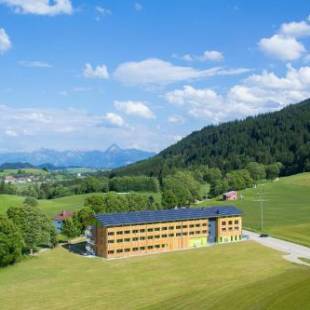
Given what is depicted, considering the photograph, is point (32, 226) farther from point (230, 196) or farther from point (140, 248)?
point (230, 196)

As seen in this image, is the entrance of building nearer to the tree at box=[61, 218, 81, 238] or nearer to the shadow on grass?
the shadow on grass

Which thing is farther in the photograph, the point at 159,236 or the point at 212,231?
the point at 212,231

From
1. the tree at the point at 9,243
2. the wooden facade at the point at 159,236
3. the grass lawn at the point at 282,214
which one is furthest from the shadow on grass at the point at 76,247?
the grass lawn at the point at 282,214

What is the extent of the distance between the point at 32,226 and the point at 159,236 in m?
25.9

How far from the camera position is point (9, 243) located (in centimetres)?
9331

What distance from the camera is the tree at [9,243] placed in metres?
92.3

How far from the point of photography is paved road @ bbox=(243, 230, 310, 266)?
92.8 m

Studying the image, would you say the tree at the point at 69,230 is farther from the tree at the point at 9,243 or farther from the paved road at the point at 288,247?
the paved road at the point at 288,247

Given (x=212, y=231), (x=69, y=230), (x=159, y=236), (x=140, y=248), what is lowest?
(x=140, y=248)

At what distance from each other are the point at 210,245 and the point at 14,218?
135ft

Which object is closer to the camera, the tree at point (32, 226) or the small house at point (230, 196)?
the tree at point (32, 226)

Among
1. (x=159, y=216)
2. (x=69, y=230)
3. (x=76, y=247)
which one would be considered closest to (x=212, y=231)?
(x=159, y=216)

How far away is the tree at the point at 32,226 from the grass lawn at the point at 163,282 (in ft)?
13.0

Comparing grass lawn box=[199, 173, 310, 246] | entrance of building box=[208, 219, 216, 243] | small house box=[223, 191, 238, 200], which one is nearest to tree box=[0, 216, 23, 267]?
entrance of building box=[208, 219, 216, 243]
